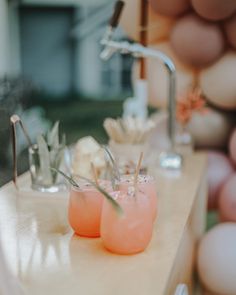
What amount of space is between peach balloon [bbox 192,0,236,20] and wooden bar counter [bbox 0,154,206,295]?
0.69 meters

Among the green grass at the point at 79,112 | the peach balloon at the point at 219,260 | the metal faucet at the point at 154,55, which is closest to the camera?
the peach balloon at the point at 219,260

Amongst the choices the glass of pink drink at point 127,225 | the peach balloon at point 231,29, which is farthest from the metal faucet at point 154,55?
the glass of pink drink at point 127,225

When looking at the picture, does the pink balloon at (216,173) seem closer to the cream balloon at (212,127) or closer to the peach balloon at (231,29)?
the cream balloon at (212,127)

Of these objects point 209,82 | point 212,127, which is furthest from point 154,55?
point 212,127

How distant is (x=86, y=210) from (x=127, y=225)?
0.40 ft

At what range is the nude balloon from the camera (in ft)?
5.66

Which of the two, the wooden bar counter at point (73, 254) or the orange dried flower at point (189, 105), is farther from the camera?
the orange dried flower at point (189, 105)

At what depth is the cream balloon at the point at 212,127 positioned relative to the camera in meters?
1.94

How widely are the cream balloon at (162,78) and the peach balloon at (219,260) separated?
57 centimetres

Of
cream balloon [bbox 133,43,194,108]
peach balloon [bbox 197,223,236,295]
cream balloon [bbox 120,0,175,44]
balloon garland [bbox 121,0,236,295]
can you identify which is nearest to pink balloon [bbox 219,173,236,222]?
balloon garland [bbox 121,0,236,295]

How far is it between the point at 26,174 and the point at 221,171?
79cm

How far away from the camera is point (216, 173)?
1901 mm

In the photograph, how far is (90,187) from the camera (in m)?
0.98

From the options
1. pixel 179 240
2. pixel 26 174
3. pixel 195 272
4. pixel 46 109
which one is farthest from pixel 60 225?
pixel 46 109
